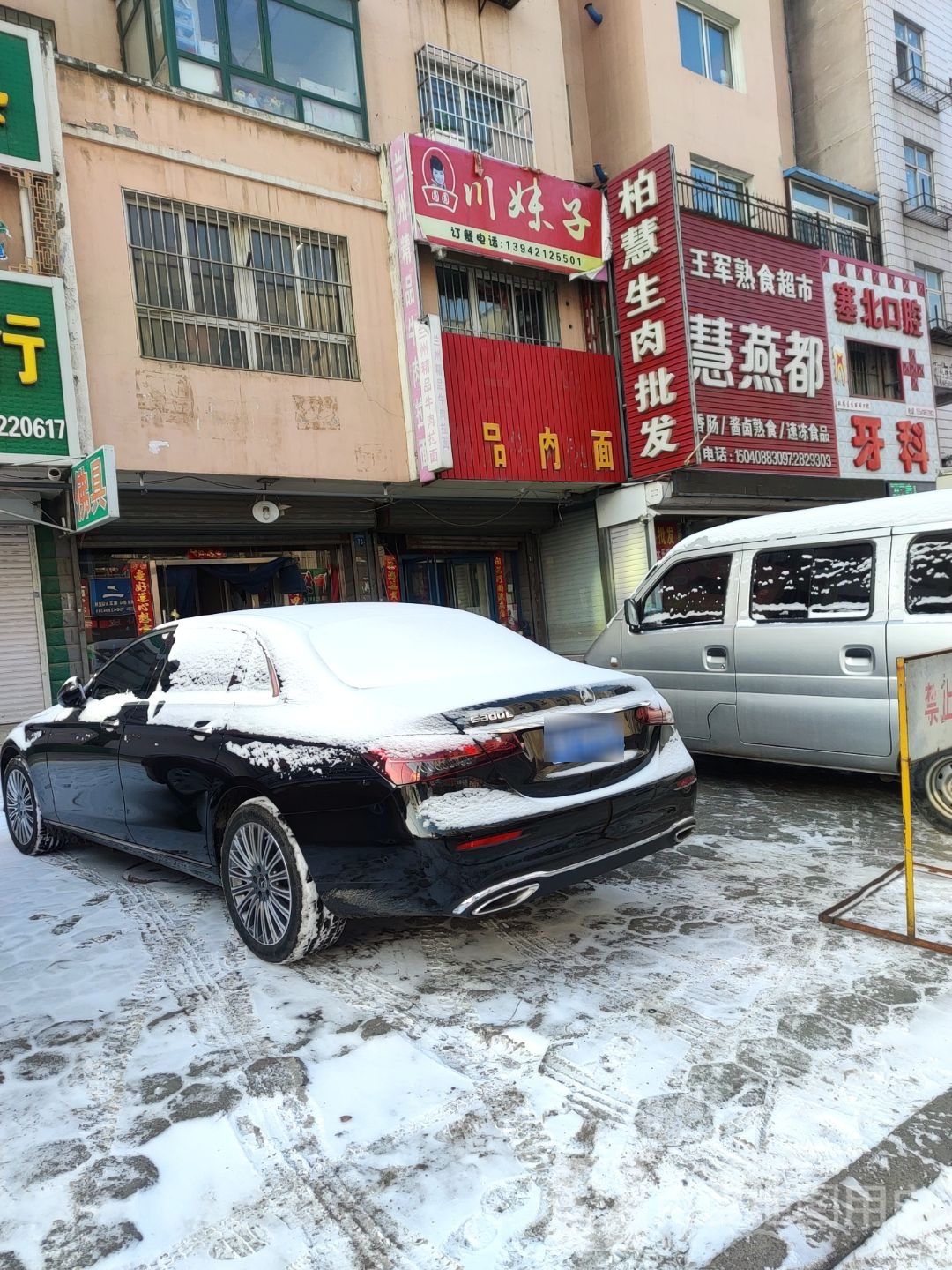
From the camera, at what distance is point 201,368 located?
9594 mm

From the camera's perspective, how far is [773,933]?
353 cm

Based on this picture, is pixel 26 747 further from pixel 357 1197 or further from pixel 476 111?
pixel 476 111

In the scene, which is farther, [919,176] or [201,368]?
[919,176]

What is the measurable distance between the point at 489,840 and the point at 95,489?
22.8 ft

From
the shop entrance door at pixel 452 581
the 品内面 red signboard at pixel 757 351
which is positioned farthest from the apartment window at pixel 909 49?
the shop entrance door at pixel 452 581

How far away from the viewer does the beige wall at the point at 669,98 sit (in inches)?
552

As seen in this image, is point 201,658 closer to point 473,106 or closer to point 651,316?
point 651,316

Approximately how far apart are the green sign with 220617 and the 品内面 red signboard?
843cm

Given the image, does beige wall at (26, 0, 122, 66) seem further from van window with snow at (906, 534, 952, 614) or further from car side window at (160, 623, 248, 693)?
van window with snow at (906, 534, 952, 614)

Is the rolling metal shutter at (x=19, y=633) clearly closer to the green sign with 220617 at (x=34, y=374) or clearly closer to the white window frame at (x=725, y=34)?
the green sign with 220617 at (x=34, y=374)

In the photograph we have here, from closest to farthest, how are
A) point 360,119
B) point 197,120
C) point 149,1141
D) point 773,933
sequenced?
point 149,1141 < point 773,933 < point 197,120 < point 360,119

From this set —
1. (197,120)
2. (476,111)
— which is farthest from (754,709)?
(476,111)

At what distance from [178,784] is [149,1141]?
5.87ft

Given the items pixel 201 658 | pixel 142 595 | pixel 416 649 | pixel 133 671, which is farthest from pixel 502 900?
pixel 142 595
